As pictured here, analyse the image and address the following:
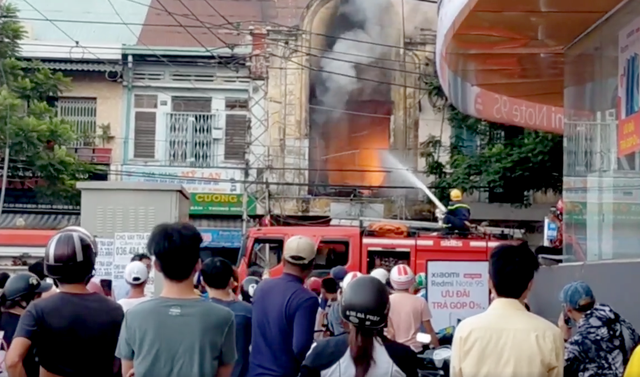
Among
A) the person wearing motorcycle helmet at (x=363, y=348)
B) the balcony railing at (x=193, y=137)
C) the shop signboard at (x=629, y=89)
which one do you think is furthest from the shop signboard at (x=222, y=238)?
the person wearing motorcycle helmet at (x=363, y=348)

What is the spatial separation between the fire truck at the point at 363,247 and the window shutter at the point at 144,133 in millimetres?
11778

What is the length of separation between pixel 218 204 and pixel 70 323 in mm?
23463


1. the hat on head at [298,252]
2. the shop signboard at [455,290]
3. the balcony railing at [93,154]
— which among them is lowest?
the shop signboard at [455,290]

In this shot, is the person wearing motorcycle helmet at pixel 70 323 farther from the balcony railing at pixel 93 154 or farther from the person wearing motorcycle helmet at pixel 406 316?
the balcony railing at pixel 93 154

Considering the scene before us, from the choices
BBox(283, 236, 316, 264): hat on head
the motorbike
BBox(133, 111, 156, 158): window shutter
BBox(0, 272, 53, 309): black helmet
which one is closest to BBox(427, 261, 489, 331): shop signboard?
the motorbike

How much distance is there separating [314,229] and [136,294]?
9516 millimetres

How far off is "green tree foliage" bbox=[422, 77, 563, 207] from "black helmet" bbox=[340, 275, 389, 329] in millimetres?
17050

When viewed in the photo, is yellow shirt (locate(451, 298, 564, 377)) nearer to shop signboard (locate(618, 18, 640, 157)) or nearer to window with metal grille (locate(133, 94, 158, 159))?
shop signboard (locate(618, 18, 640, 157))

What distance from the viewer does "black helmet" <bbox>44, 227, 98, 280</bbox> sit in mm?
4738

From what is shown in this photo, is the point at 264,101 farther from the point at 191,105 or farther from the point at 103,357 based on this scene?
the point at 103,357

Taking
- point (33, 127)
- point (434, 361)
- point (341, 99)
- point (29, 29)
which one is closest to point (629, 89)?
point (434, 361)

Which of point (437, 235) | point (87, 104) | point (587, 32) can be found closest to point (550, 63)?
point (587, 32)

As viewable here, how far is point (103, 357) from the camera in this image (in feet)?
15.7

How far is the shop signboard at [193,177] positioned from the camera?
28.0 m
